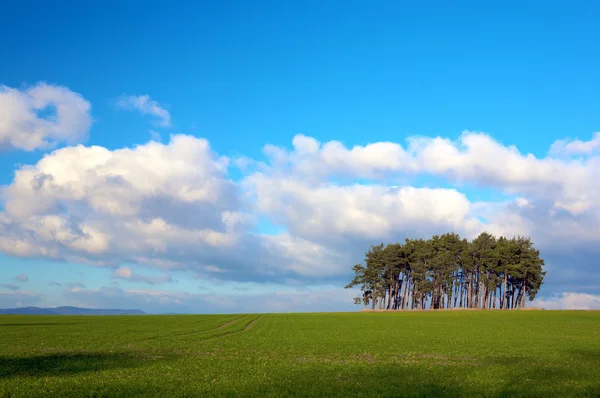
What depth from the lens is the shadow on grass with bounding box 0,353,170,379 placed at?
2688cm

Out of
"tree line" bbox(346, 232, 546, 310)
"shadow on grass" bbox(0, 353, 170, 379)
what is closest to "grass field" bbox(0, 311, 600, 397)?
"shadow on grass" bbox(0, 353, 170, 379)

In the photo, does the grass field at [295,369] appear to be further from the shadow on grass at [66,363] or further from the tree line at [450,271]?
the tree line at [450,271]

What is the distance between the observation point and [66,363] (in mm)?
30688

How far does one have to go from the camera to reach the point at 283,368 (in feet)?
95.3

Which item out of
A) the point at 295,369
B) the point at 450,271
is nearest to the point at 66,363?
the point at 295,369

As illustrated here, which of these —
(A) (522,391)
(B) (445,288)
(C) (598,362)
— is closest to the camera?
(A) (522,391)

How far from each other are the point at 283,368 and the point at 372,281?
435 ft

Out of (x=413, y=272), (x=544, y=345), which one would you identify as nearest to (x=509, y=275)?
(x=413, y=272)

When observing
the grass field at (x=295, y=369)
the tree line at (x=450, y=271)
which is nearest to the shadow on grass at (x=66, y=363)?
the grass field at (x=295, y=369)

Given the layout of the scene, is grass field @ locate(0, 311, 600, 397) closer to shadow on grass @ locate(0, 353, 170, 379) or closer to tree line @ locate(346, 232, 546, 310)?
shadow on grass @ locate(0, 353, 170, 379)

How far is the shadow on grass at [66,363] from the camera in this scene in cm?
2688

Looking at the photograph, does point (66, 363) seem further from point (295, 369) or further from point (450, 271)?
point (450, 271)

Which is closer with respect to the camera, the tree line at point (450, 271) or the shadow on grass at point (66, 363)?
the shadow on grass at point (66, 363)

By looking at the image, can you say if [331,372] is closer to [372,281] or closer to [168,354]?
[168,354]
